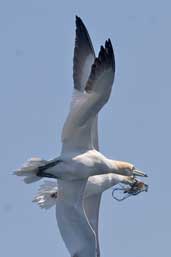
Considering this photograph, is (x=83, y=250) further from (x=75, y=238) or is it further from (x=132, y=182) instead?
(x=132, y=182)

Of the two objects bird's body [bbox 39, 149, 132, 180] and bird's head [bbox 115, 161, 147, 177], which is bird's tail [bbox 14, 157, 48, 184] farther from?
bird's head [bbox 115, 161, 147, 177]

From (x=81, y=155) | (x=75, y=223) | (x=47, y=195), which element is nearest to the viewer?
(x=81, y=155)

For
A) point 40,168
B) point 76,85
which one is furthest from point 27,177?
point 76,85

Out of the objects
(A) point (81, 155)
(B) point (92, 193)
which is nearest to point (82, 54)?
(A) point (81, 155)

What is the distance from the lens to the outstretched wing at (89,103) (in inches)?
1154

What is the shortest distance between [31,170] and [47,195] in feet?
8.44

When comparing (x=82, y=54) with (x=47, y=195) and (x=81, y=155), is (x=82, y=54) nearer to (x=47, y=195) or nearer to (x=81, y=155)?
(x=81, y=155)

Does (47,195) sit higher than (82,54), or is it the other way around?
(82,54)

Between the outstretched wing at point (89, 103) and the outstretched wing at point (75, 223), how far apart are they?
0.97 meters

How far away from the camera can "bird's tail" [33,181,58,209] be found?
3244cm

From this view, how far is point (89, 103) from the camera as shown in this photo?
29.8m

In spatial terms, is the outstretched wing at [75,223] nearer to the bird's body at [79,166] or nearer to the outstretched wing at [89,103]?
the bird's body at [79,166]

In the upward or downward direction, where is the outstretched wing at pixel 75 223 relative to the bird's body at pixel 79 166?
downward

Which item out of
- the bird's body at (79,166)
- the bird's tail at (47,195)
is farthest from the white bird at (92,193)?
the bird's body at (79,166)
